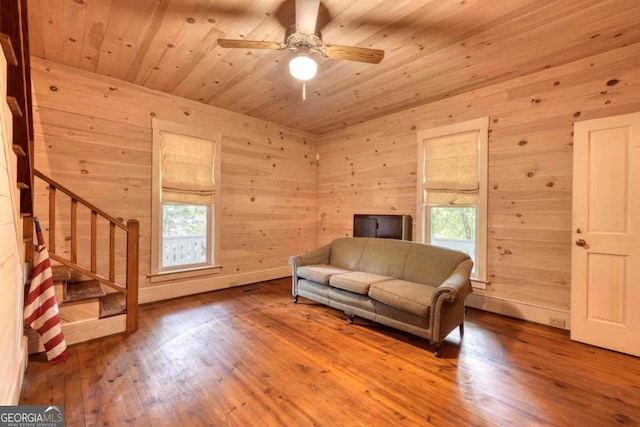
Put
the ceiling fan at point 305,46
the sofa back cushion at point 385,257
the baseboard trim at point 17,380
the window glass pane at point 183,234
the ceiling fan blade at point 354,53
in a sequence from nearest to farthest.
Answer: the baseboard trim at point 17,380
the ceiling fan at point 305,46
the ceiling fan blade at point 354,53
the sofa back cushion at point 385,257
the window glass pane at point 183,234

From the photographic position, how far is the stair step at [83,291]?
256cm

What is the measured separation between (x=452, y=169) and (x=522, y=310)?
1.86 m

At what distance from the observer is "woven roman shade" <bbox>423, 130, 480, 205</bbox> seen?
3574mm

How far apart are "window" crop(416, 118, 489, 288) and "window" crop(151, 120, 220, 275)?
3097 mm

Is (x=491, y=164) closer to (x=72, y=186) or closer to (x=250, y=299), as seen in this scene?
(x=250, y=299)

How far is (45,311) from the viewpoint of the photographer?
7.32 ft

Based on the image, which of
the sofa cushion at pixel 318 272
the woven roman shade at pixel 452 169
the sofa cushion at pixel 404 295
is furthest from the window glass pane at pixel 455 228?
the sofa cushion at pixel 318 272

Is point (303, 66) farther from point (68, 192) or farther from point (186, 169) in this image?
point (186, 169)

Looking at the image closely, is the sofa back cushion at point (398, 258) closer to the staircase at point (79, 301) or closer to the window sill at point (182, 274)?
the window sill at point (182, 274)

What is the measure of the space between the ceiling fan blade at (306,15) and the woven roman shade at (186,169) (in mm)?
2590

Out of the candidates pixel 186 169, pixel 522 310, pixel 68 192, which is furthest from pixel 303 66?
pixel 522 310

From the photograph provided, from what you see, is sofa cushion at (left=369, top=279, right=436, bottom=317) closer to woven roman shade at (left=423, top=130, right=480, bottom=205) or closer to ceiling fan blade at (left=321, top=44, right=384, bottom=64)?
woven roman shade at (left=423, top=130, right=480, bottom=205)

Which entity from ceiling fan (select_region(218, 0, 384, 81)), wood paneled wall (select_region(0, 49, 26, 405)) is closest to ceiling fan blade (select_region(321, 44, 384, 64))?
ceiling fan (select_region(218, 0, 384, 81))

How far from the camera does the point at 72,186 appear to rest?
3.12m
